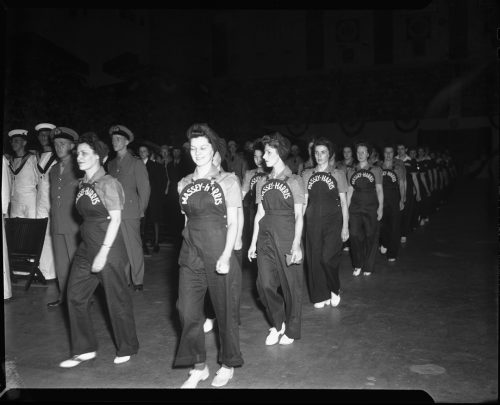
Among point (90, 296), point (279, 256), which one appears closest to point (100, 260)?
point (90, 296)

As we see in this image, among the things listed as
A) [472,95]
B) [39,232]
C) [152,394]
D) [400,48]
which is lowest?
[152,394]

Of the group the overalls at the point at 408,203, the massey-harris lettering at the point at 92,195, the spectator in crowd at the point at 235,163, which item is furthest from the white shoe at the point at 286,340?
the spectator in crowd at the point at 235,163

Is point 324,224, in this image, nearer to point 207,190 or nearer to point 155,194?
point 207,190

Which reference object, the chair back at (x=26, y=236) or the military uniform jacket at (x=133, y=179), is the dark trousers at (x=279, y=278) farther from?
the chair back at (x=26, y=236)

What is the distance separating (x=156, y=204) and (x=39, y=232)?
3023 millimetres

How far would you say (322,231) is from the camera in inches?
254

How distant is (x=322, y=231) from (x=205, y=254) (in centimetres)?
254

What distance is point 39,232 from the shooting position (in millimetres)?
7578

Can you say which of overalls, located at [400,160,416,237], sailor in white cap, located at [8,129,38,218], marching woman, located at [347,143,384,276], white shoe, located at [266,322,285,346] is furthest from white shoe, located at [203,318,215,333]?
overalls, located at [400,160,416,237]

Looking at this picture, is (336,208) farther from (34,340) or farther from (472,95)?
(472,95)

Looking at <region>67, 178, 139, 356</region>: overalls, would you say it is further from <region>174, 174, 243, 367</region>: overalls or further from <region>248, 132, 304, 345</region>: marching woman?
<region>248, 132, 304, 345</region>: marching woman

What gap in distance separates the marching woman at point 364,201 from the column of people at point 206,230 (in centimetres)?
2

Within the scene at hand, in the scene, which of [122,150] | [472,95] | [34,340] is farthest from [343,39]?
[34,340]

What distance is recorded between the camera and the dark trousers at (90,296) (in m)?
4.55
